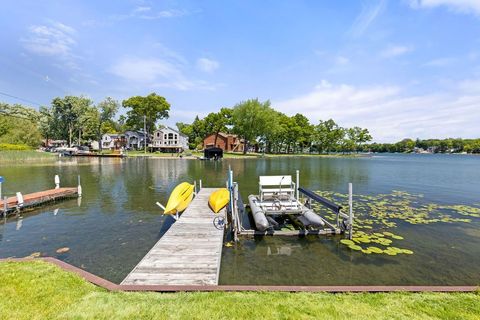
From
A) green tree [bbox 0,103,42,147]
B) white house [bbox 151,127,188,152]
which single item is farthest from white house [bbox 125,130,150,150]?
green tree [bbox 0,103,42,147]

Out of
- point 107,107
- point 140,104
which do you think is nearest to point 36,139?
point 107,107

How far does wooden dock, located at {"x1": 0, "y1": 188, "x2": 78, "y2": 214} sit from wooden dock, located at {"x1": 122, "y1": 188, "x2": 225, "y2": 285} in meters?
10.7

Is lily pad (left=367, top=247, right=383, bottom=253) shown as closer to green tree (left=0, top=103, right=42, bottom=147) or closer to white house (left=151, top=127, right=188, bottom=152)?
white house (left=151, top=127, right=188, bottom=152)

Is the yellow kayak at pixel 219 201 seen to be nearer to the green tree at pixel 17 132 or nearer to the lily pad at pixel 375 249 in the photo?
the lily pad at pixel 375 249

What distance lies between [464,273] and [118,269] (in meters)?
11.0

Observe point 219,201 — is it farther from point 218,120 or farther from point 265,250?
point 218,120

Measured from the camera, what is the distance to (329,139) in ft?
346

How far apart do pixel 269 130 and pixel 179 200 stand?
69.6m

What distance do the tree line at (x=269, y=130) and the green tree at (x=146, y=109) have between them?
49.2 ft

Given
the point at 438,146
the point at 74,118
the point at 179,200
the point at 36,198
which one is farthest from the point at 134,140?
the point at 438,146

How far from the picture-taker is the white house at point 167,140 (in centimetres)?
8156

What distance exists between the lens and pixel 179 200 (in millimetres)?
12672

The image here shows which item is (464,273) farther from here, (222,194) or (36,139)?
(36,139)

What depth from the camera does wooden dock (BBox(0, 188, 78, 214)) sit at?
13.8m
